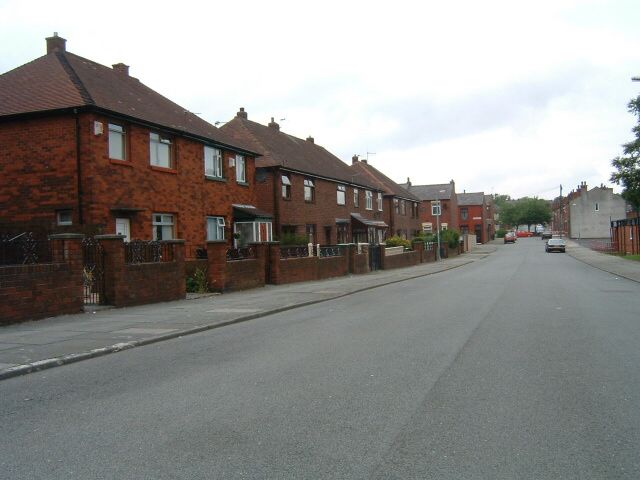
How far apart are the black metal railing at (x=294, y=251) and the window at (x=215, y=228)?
3353 millimetres

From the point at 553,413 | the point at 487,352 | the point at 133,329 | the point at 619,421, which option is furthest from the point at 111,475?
the point at 133,329

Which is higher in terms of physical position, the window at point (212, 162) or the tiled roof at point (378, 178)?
the tiled roof at point (378, 178)

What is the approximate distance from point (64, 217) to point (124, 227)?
6.28ft

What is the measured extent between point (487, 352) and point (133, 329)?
659cm

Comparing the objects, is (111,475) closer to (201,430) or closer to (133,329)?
(201,430)

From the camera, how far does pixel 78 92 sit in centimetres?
1923

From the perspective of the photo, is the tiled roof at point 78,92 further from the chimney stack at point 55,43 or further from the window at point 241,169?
the window at point 241,169

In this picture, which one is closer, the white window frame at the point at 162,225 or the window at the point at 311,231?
the white window frame at the point at 162,225

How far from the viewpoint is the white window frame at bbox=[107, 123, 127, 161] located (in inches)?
779

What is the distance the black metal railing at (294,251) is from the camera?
24141 millimetres

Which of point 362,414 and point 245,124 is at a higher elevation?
point 245,124

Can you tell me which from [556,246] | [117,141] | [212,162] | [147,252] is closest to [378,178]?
[556,246]

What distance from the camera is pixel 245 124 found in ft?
115

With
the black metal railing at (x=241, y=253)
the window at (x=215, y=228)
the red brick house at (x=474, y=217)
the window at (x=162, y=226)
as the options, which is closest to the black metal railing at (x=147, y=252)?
the black metal railing at (x=241, y=253)
